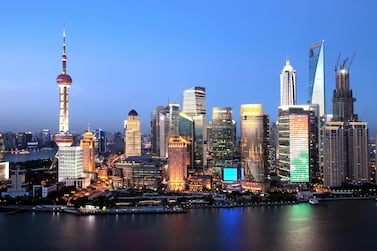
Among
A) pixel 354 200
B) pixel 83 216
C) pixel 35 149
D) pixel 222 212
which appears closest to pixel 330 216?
pixel 222 212

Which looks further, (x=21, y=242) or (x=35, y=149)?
(x=35, y=149)

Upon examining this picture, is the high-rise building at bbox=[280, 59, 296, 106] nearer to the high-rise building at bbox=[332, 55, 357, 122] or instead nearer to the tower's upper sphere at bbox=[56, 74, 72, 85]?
the high-rise building at bbox=[332, 55, 357, 122]

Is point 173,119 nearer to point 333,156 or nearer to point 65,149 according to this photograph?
point 65,149

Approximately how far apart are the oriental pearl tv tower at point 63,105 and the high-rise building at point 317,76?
55.2 feet

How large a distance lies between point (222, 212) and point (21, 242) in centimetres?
670

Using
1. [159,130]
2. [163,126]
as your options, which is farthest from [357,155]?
[159,130]

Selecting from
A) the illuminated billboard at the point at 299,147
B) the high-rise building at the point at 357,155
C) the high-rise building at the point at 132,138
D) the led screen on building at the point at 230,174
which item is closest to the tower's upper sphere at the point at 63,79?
the led screen on building at the point at 230,174

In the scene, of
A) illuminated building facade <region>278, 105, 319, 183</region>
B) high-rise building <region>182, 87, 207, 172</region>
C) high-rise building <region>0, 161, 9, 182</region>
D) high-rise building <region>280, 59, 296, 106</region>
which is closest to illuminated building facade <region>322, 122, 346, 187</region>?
illuminated building facade <region>278, 105, 319, 183</region>

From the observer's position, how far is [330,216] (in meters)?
14.7

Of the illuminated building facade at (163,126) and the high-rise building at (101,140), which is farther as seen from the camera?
the high-rise building at (101,140)

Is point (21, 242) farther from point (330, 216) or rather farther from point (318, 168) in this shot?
point (318, 168)

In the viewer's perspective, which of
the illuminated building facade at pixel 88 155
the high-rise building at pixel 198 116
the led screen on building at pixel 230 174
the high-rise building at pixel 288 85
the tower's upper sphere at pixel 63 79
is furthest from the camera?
the high-rise building at pixel 288 85

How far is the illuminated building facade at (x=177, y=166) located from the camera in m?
21.5

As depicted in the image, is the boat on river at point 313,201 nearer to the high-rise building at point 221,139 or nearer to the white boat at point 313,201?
the white boat at point 313,201
